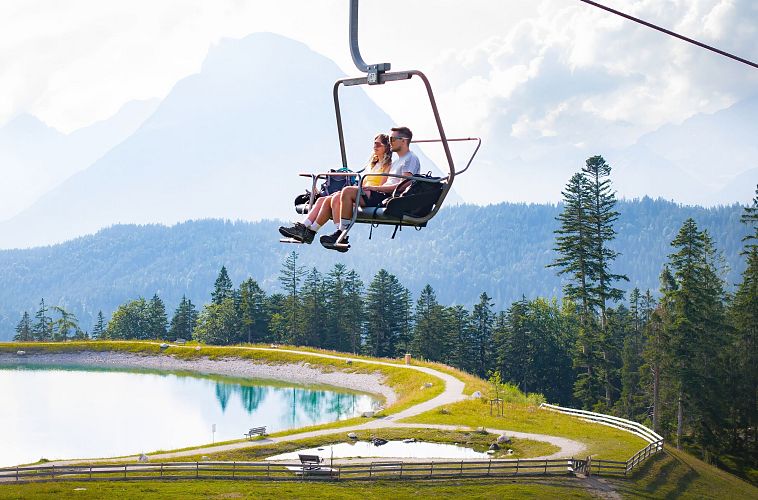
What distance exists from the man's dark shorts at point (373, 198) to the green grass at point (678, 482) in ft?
94.1

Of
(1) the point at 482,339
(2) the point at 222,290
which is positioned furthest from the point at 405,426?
(2) the point at 222,290

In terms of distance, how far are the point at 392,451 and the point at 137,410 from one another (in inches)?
1102

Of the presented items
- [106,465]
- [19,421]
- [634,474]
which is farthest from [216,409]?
[634,474]

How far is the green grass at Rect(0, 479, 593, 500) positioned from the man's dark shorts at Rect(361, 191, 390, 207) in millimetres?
25504

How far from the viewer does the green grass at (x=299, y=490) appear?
33750mm

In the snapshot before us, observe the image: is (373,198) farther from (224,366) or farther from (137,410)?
(224,366)

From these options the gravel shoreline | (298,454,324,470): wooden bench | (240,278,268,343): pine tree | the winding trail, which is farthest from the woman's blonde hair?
(240,278,268,343): pine tree

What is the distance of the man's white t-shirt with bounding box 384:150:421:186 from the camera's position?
34.8ft

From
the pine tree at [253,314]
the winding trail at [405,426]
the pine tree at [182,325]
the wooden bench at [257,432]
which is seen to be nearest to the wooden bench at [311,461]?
the winding trail at [405,426]

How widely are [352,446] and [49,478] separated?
15.2 meters

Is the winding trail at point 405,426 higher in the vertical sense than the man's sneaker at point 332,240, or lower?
lower

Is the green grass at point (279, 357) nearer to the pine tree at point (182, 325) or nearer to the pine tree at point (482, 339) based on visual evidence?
the pine tree at point (482, 339)

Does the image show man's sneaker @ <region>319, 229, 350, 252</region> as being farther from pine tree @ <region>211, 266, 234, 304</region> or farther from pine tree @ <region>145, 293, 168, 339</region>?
pine tree @ <region>145, 293, 168, 339</region>

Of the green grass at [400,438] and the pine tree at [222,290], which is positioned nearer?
the green grass at [400,438]
